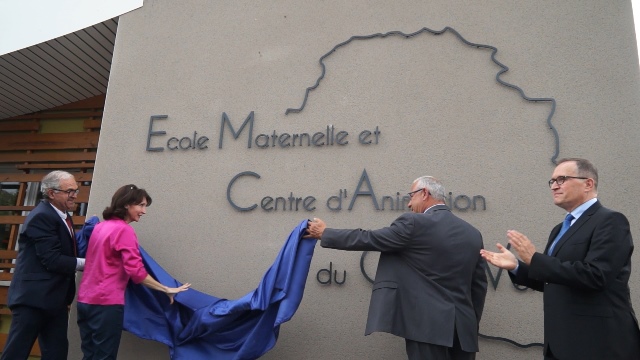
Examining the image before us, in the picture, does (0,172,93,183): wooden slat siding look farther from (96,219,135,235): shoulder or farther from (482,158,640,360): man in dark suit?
(482,158,640,360): man in dark suit

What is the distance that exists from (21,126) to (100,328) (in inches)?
165

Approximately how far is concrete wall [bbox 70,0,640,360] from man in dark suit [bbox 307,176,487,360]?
2.44 ft

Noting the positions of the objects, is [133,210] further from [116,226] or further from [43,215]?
[43,215]

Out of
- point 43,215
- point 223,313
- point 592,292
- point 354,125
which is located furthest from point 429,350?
point 43,215

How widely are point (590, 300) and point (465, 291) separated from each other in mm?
705

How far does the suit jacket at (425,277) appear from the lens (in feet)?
9.37

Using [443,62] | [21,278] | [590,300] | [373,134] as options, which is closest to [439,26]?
[443,62]

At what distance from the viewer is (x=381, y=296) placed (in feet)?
9.75

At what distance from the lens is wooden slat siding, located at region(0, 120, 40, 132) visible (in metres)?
6.41

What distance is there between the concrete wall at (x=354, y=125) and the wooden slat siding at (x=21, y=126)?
232 centimetres

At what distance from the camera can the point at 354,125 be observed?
4.15 m

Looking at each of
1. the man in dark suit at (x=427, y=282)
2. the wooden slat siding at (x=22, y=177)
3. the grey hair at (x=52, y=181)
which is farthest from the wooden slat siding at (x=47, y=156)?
the man in dark suit at (x=427, y=282)

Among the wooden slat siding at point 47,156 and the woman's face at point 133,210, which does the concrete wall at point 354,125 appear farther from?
the wooden slat siding at point 47,156

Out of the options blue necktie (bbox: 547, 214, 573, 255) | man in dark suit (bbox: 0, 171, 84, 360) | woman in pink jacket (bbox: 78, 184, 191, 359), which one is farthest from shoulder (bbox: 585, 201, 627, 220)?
man in dark suit (bbox: 0, 171, 84, 360)
